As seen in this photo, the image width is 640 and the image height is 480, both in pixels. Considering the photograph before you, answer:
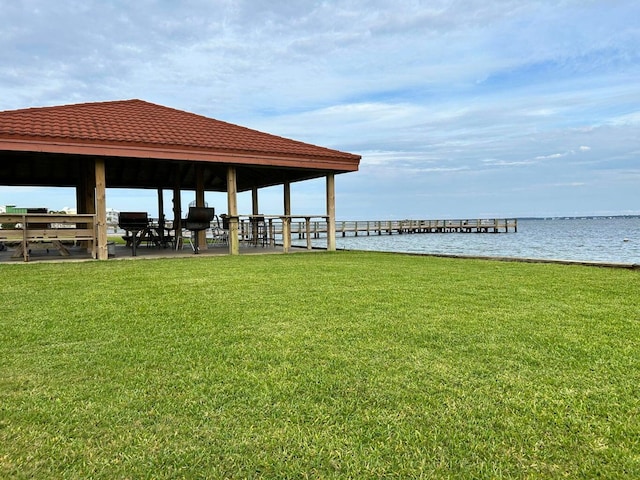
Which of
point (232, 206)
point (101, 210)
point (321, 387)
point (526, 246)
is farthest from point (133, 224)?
point (526, 246)

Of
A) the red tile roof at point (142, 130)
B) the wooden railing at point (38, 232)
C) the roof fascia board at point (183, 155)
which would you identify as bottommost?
the wooden railing at point (38, 232)

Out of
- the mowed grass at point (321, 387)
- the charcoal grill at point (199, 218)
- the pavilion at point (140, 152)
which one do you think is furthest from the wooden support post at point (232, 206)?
the mowed grass at point (321, 387)

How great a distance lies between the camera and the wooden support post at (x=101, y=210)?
8820 millimetres

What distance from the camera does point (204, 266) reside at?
7719 millimetres

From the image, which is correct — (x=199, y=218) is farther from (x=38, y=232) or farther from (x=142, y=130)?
(x=38, y=232)

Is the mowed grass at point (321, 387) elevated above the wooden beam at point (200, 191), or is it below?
below

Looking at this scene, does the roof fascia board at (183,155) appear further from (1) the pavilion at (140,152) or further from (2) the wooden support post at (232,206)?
(2) the wooden support post at (232,206)

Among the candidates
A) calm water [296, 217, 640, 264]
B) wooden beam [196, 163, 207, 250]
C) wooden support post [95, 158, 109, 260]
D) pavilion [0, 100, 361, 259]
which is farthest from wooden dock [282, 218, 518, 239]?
wooden support post [95, 158, 109, 260]

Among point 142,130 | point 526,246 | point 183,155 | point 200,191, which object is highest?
point 142,130

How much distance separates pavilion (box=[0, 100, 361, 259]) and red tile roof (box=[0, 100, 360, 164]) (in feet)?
0.06

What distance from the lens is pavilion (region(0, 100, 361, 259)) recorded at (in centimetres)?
857

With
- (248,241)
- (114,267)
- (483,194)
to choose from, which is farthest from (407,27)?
(483,194)

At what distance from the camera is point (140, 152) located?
9039mm

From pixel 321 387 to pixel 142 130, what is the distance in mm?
9159
